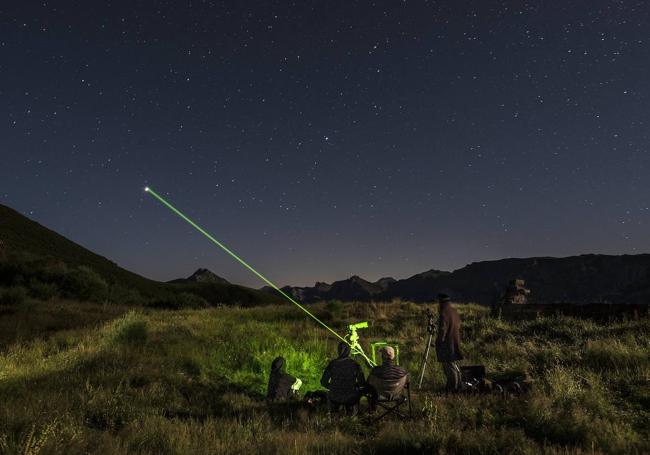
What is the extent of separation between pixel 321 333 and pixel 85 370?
8.33 metres

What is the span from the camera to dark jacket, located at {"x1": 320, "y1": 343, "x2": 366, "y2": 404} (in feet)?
24.6

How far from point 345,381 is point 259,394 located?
3.00 m

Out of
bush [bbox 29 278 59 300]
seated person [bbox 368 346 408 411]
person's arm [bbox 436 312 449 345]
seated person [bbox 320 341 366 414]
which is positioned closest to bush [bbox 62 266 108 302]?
bush [bbox 29 278 59 300]

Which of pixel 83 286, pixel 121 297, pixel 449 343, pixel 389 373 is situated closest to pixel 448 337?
pixel 449 343

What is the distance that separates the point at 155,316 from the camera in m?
19.9

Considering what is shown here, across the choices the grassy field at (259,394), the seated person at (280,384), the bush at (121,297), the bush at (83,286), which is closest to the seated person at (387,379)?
the grassy field at (259,394)

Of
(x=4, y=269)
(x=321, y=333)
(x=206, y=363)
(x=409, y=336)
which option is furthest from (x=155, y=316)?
(x=4, y=269)

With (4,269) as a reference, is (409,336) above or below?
below

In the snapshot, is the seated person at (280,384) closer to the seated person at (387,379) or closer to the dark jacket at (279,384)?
the dark jacket at (279,384)

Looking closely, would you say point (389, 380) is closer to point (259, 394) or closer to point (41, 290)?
point (259, 394)

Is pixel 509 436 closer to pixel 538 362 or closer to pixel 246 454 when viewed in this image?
pixel 246 454

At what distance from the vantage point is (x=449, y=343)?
937 centimetres

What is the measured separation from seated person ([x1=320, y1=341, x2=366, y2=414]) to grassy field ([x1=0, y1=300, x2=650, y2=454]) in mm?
313

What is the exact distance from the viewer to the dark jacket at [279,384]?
8.85 meters
